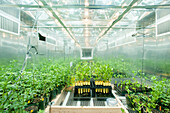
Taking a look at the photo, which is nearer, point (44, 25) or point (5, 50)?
point (5, 50)

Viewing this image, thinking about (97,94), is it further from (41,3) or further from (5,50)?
(41,3)

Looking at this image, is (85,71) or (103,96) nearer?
(103,96)

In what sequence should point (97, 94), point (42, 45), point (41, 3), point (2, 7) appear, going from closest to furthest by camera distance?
point (2, 7) < point (41, 3) < point (97, 94) < point (42, 45)

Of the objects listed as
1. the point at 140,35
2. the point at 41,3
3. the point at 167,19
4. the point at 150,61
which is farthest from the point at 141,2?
the point at 41,3

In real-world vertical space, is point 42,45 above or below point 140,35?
below

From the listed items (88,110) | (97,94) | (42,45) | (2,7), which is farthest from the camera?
(42,45)

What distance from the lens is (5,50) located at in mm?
1028

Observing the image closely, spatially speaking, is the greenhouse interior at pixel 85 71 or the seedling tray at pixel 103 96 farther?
the seedling tray at pixel 103 96

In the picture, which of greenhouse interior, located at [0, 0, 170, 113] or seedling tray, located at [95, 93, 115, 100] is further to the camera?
seedling tray, located at [95, 93, 115, 100]

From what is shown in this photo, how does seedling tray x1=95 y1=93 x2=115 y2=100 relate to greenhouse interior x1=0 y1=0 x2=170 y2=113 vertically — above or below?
below

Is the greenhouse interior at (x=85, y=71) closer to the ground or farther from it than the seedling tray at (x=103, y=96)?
farther from it

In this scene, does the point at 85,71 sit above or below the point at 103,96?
above

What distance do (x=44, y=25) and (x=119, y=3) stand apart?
1.95m

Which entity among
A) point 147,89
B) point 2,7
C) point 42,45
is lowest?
point 147,89
